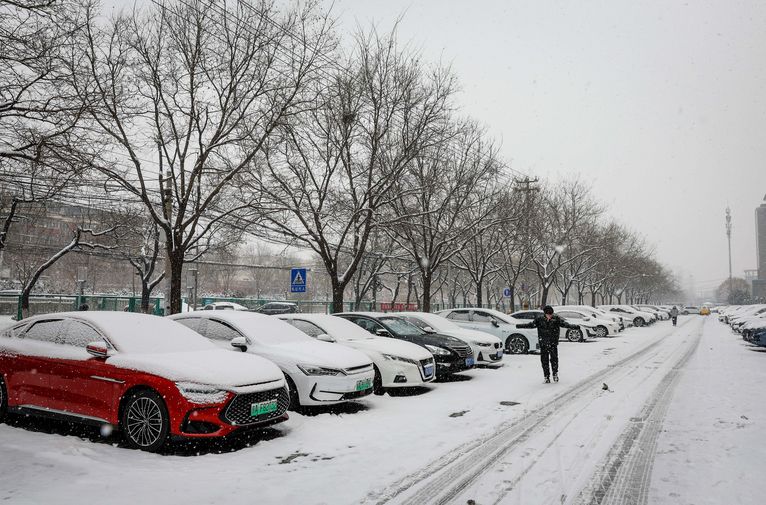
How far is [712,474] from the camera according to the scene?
490 cm

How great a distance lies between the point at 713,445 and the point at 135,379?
21.3 ft

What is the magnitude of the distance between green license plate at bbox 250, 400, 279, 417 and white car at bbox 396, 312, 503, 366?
6.89 meters

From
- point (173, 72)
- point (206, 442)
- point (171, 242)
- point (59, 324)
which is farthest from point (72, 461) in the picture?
point (173, 72)

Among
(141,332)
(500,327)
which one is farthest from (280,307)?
(141,332)

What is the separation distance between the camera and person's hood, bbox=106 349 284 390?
5633mm

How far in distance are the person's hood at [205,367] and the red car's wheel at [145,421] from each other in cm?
29

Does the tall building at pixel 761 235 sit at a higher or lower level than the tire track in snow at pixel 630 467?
higher

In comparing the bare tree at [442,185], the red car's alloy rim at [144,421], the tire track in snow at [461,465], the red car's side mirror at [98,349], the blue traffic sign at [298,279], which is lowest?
the tire track in snow at [461,465]

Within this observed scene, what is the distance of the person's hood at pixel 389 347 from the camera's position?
9508 mm

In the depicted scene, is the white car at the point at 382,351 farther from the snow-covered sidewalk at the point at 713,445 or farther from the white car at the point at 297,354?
the snow-covered sidewalk at the point at 713,445

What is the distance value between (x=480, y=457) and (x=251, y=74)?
40.7ft

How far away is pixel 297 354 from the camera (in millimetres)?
7668

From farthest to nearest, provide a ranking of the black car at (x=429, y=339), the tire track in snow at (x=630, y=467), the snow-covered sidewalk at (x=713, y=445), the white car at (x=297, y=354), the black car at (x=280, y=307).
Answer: the black car at (x=280, y=307)
the black car at (x=429, y=339)
the white car at (x=297, y=354)
the snow-covered sidewalk at (x=713, y=445)
the tire track in snow at (x=630, y=467)

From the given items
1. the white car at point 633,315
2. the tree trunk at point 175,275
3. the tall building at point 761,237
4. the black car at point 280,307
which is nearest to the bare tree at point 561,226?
the white car at point 633,315
